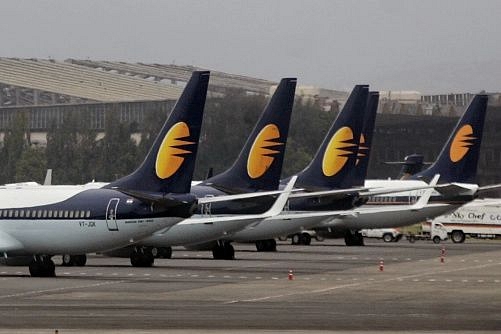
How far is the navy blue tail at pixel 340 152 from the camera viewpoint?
266 feet

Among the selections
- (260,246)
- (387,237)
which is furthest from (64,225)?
(387,237)

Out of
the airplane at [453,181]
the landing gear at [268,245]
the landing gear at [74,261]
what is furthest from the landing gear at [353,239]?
the landing gear at [74,261]

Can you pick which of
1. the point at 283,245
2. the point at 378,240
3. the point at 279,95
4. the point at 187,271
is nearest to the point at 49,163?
the point at 378,240

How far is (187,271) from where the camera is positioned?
201 feet

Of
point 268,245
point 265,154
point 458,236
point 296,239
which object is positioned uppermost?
point 265,154

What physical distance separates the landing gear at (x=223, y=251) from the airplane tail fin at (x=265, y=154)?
12.1 feet

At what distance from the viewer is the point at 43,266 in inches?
2224

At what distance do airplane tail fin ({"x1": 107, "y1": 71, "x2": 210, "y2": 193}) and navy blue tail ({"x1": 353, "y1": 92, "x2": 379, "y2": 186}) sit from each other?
29.3 m

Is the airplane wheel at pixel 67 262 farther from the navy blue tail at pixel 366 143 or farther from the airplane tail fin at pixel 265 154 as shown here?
the navy blue tail at pixel 366 143

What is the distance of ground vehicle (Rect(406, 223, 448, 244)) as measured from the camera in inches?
4193

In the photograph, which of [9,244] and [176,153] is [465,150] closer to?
[176,153]

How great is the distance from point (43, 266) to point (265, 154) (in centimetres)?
1722

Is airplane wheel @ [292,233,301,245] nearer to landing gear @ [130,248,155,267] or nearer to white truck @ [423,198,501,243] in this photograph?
white truck @ [423,198,501,243]

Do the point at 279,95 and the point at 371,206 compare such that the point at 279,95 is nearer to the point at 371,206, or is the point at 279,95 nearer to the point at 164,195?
the point at 164,195
